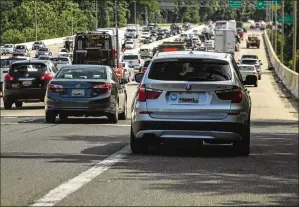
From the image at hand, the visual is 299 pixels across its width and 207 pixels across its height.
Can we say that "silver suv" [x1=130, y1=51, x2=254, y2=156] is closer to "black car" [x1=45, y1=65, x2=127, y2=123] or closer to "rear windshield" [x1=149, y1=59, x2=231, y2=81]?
"rear windshield" [x1=149, y1=59, x2=231, y2=81]

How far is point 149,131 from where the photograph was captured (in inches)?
564

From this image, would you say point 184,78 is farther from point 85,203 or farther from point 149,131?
point 85,203

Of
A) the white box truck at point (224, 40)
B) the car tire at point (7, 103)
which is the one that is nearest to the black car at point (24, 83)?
the car tire at point (7, 103)

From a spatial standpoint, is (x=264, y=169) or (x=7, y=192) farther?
(x=264, y=169)

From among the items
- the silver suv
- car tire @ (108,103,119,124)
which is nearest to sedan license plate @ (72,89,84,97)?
car tire @ (108,103,119,124)

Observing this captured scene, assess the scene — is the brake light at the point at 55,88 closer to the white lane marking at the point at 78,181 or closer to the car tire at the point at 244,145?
the white lane marking at the point at 78,181

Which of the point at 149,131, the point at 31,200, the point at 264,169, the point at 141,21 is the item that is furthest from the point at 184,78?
the point at 141,21

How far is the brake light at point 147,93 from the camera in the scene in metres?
14.2

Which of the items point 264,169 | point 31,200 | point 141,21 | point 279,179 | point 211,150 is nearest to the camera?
point 31,200

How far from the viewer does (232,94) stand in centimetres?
1428

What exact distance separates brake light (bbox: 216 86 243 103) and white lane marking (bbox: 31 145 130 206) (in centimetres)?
174

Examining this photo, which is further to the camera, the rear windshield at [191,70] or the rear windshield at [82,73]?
the rear windshield at [82,73]

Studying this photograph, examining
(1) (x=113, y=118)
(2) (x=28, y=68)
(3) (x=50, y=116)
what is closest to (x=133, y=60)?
(2) (x=28, y=68)

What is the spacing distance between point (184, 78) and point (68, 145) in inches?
106
